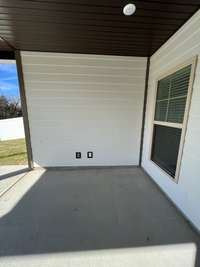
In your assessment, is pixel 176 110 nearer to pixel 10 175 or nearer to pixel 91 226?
pixel 91 226

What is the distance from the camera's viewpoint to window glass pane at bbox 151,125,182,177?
77.2 inches

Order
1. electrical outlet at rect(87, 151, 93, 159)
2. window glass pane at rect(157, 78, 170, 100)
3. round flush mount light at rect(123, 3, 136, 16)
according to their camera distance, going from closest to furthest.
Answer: round flush mount light at rect(123, 3, 136, 16)
window glass pane at rect(157, 78, 170, 100)
electrical outlet at rect(87, 151, 93, 159)

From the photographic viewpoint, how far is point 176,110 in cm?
191

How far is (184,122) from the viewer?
5.52ft

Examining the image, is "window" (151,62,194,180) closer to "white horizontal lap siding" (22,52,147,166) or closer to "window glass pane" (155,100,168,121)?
"window glass pane" (155,100,168,121)

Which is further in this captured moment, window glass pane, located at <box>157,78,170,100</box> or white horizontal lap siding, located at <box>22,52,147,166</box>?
white horizontal lap siding, located at <box>22,52,147,166</box>

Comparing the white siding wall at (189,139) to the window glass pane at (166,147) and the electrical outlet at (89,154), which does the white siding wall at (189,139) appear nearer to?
the window glass pane at (166,147)

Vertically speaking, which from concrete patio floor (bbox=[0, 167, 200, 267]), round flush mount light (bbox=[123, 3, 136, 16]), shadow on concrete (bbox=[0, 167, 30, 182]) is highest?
round flush mount light (bbox=[123, 3, 136, 16])

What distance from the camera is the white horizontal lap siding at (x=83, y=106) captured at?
8.52 feet

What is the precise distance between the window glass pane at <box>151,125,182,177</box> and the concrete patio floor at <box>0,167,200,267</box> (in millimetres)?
439

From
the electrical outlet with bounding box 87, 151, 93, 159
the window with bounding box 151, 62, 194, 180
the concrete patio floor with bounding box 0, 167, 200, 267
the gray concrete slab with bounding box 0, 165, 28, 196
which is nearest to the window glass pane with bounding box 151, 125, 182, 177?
the window with bounding box 151, 62, 194, 180

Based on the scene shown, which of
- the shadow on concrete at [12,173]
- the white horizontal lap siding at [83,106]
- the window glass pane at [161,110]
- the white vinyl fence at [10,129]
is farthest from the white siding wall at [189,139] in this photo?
the white vinyl fence at [10,129]

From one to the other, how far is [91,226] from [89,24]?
2.40 m

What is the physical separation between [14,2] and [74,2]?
23.9 inches
